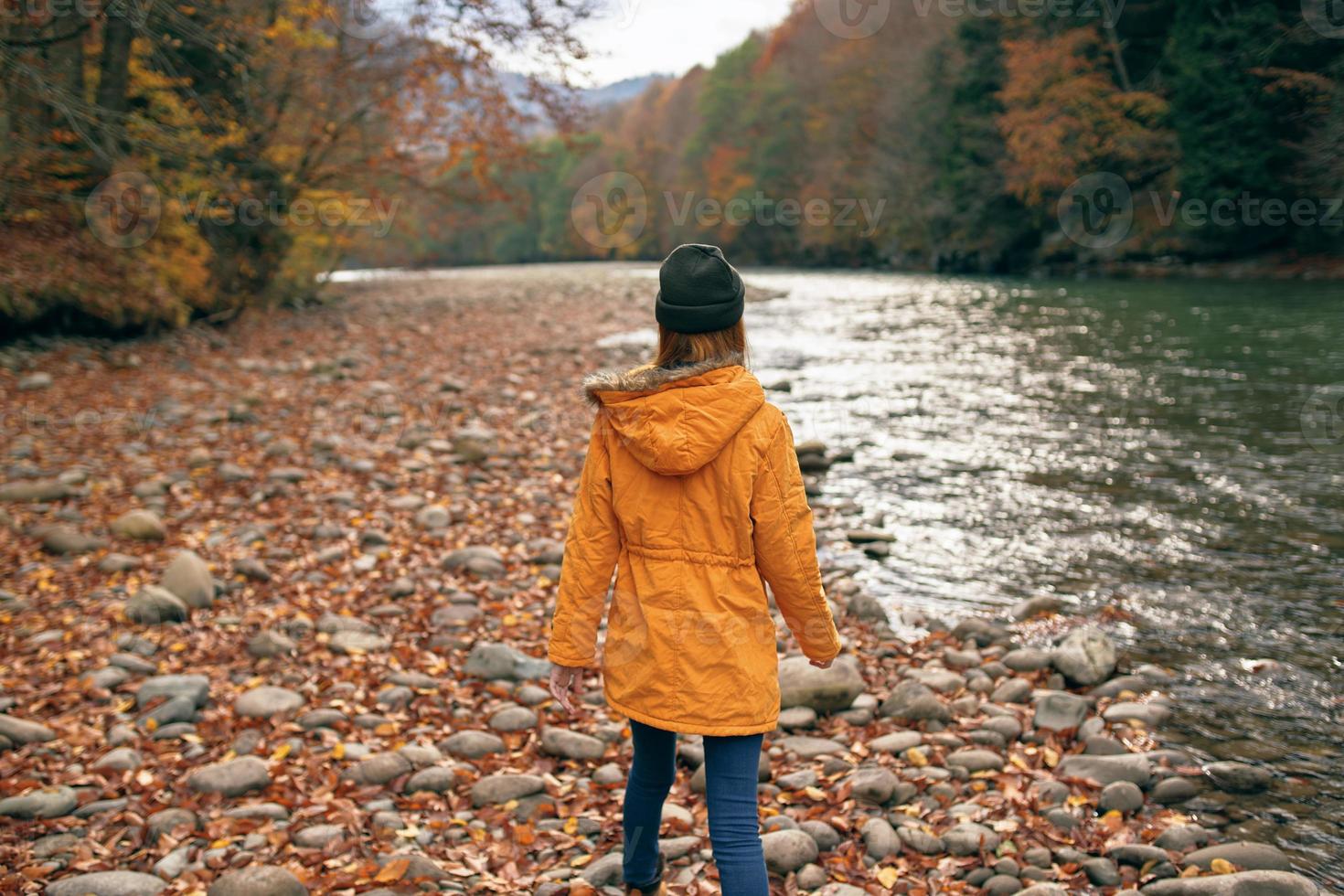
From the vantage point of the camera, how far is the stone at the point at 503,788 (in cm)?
371

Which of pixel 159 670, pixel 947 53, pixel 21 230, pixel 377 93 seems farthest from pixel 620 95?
pixel 159 670

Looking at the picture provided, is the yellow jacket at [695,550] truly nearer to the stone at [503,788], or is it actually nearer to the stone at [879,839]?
the stone at [879,839]

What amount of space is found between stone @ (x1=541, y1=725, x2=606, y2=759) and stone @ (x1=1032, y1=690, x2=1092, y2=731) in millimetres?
2120

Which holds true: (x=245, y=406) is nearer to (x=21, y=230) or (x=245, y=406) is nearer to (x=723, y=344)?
(x=21, y=230)

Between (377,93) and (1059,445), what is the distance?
15.4 metres

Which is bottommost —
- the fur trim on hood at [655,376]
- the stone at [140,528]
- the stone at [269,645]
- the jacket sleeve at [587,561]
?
the stone at [269,645]

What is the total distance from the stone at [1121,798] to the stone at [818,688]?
1221mm

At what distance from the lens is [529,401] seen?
38.7ft

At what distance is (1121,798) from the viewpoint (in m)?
3.70

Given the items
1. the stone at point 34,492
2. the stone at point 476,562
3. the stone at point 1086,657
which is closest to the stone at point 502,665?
the stone at point 476,562

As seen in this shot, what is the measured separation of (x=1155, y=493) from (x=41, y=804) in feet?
26.6

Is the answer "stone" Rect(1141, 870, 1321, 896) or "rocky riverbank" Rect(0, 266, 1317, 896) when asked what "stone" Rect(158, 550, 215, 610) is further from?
"stone" Rect(1141, 870, 1321, 896)

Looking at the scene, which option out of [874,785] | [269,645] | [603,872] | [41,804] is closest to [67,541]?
[269,645]

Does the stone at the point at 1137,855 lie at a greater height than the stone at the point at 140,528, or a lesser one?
lesser
